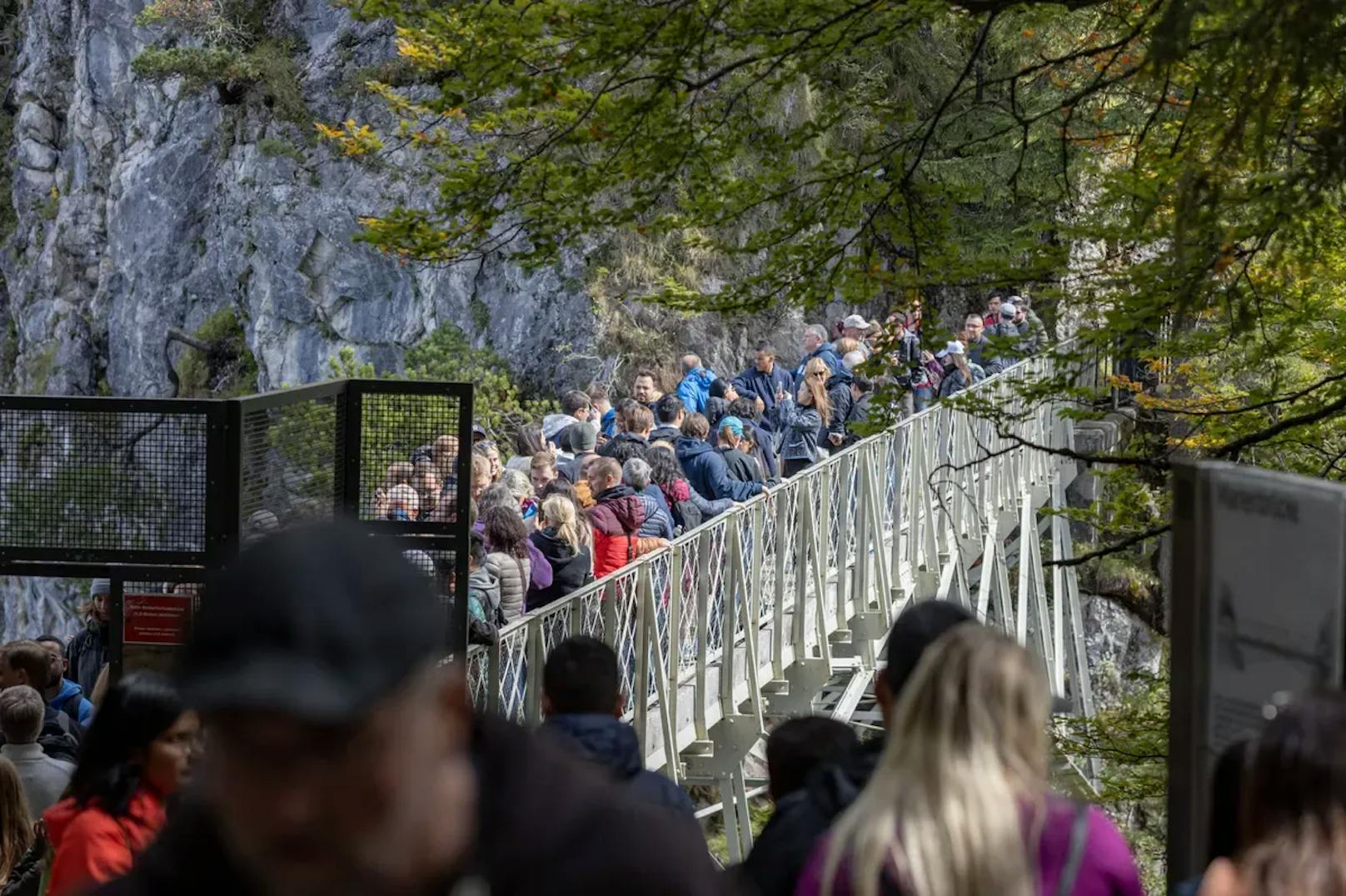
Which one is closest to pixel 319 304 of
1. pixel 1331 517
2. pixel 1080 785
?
pixel 1080 785

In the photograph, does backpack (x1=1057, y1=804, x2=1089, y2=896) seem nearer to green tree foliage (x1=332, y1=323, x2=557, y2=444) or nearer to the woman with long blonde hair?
the woman with long blonde hair

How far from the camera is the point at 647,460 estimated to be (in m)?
Result: 9.26

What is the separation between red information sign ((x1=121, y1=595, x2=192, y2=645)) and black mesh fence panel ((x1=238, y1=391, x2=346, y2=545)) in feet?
1.07

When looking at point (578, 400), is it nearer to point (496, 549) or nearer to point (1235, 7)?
point (496, 549)

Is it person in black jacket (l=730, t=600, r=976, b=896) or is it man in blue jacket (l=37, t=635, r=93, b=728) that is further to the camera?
man in blue jacket (l=37, t=635, r=93, b=728)

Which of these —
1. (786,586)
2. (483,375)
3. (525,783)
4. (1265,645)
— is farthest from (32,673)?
(483,375)

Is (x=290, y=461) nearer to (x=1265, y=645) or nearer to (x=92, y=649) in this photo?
(x=92, y=649)

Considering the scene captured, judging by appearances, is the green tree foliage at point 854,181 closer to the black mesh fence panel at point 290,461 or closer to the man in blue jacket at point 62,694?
the black mesh fence panel at point 290,461

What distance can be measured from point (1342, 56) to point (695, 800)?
561 inches

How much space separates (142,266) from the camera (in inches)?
1057

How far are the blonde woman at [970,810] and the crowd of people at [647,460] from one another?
3.64 meters

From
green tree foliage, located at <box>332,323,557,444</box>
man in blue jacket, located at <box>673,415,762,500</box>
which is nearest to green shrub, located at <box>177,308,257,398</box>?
green tree foliage, located at <box>332,323,557,444</box>

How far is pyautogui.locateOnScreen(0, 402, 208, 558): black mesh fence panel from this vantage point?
16.7 ft

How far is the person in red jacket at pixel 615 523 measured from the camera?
856 centimetres
